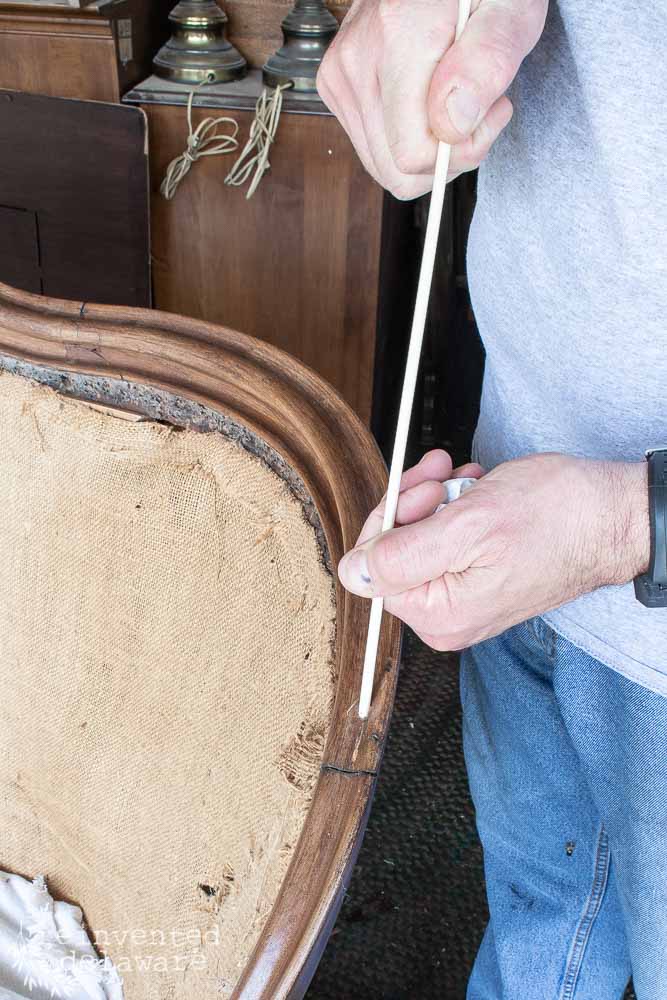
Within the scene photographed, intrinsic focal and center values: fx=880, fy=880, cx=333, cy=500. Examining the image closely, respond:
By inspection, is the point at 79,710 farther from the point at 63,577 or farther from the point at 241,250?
the point at 241,250

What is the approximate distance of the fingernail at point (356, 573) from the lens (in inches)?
15.8

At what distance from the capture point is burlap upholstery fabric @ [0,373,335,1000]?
1.57 feet

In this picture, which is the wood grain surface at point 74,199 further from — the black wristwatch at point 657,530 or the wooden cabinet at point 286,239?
the black wristwatch at point 657,530

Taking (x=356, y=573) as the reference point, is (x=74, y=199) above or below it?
below

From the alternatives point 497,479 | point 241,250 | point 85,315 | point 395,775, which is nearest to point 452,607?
point 497,479

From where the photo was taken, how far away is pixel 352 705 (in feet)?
1.38

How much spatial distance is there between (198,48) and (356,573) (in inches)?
42.4

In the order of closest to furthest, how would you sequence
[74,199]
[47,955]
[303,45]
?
[47,955], [303,45], [74,199]

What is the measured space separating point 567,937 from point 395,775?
0.53 m

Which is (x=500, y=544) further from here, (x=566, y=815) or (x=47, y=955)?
(x=47, y=955)

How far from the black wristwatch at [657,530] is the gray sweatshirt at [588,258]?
0.05 meters

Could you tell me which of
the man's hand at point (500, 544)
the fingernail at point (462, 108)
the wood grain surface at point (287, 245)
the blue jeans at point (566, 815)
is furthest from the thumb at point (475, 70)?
the wood grain surface at point (287, 245)

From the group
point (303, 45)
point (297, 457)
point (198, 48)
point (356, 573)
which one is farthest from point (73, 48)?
point (356, 573)

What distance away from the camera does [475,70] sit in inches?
14.6
